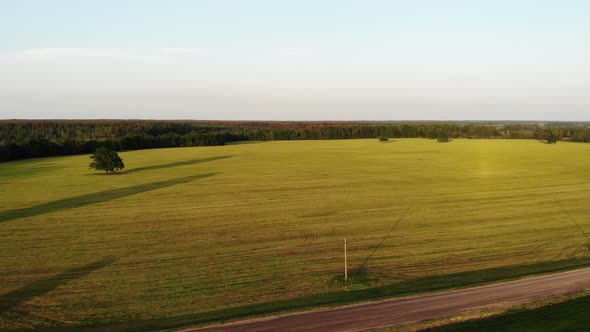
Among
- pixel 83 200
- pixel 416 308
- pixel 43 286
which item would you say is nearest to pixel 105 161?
pixel 83 200

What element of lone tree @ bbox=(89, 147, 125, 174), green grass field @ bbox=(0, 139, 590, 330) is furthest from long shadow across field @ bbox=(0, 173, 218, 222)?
lone tree @ bbox=(89, 147, 125, 174)

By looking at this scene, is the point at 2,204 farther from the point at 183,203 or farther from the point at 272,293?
the point at 272,293

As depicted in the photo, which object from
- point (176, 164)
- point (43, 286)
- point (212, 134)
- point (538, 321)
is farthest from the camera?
point (212, 134)

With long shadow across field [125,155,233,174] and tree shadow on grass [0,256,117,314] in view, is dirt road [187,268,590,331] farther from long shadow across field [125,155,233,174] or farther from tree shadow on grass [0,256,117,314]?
long shadow across field [125,155,233,174]

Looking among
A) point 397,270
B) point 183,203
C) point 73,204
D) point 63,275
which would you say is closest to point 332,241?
point 397,270

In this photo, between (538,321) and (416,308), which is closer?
(538,321)

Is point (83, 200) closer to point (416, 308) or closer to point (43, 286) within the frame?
point (43, 286)

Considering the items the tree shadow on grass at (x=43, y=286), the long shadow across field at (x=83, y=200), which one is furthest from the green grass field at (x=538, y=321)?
the long shadow across field at (x=83, y=200)
